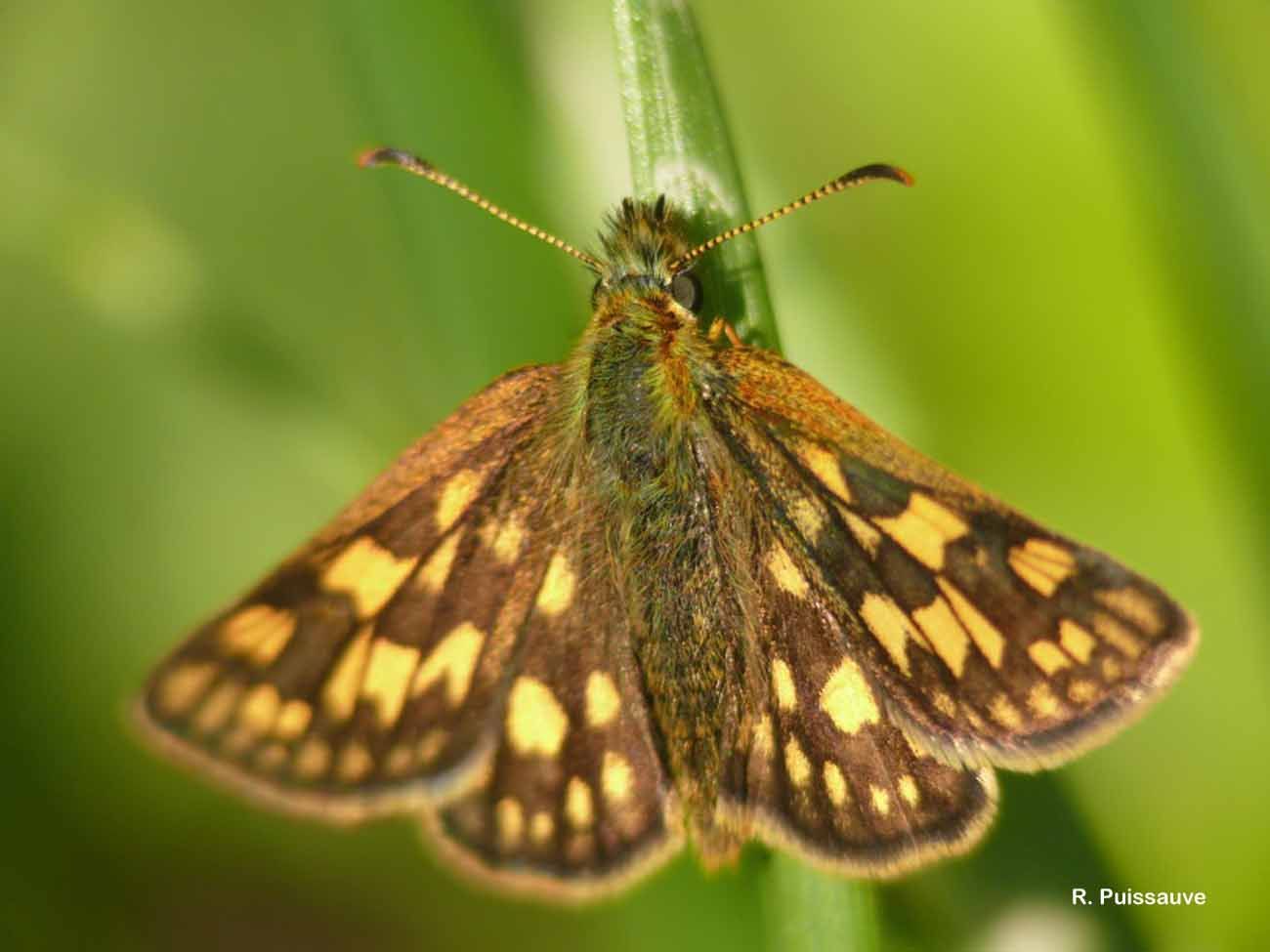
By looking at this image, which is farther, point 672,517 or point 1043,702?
point 672,517

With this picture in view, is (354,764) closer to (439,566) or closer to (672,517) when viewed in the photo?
(439,566)

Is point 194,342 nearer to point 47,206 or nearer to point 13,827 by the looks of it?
point 47,206

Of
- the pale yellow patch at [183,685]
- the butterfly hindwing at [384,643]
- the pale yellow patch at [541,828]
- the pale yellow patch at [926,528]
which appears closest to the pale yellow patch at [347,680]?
the butterfly hindwing at [384,643]

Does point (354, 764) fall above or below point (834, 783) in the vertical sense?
above

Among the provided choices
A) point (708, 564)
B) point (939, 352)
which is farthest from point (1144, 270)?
point (708, 564)

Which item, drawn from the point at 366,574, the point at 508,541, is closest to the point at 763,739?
the point at 508,541

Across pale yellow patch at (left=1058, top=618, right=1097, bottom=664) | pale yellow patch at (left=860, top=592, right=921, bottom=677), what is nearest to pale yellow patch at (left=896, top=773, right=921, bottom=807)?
pale yellow patch at (left=860, top=592, right=921, bottom=677)
